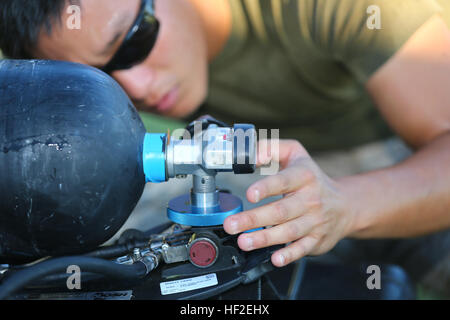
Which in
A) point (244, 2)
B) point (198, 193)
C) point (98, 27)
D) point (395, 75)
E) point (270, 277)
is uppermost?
point (244, 2)

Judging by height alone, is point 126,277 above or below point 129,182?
below

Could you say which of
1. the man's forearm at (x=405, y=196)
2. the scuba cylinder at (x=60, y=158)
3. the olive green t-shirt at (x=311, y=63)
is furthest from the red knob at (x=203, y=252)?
the olive green t-shirt at (x=311, y=63)

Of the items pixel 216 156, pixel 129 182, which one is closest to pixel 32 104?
pixel 129 182

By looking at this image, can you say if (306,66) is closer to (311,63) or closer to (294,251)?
(311,63)

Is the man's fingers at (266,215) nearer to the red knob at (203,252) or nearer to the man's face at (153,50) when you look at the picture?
the red knob at (203,252)

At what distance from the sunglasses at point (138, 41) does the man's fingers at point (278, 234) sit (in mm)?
656

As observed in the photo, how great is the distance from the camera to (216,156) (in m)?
0.76

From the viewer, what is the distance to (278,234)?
2.74 feet

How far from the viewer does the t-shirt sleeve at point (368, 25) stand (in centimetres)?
118

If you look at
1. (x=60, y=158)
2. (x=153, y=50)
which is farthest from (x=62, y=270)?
(x=153, y=50)

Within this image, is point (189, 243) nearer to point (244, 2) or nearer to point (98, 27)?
point (98, 27)

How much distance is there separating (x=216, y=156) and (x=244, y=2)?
103 cm

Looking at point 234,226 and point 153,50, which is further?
point 153,50

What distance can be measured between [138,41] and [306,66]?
73 cm
